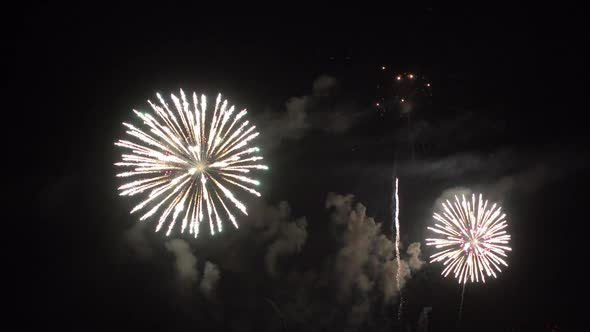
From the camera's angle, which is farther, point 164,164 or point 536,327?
point 536,327

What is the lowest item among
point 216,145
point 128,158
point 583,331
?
point 128,158

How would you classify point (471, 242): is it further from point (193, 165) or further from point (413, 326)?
point (413, 326)

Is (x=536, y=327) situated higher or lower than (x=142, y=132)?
higher

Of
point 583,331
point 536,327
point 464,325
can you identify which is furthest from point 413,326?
point 583,331

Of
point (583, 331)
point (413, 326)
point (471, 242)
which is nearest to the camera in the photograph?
point (471, 242)

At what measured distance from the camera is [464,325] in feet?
144

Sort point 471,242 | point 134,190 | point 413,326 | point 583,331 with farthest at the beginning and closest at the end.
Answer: point 583,331, point 413,326, point 471,242, point 134,190

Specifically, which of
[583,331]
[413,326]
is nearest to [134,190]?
[413,326]

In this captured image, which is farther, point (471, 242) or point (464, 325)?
point (464, 325)

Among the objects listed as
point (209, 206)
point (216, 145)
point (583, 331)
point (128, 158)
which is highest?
point (583, 331)

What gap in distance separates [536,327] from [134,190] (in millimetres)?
40636

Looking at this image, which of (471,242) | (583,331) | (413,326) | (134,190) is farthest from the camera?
(583,331)

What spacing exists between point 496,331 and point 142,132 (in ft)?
130

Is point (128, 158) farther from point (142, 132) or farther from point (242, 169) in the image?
point (242, 169)
